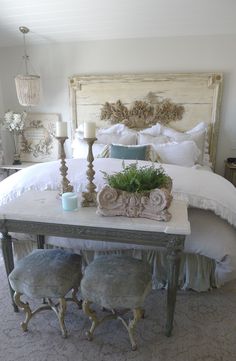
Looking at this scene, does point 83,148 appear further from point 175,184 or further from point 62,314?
point 62,314

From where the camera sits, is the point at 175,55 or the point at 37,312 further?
the point at 175,55

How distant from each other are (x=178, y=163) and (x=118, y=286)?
1858 millimetres

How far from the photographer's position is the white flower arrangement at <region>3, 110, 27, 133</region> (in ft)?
13.4

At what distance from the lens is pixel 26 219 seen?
166 centimetres

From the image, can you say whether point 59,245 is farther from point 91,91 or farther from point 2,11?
point 2,11

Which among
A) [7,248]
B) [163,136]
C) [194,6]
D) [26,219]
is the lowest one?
[7,248]

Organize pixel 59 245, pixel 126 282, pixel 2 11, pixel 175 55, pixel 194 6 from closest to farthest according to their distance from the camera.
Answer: pixel 126 282, pixel 59 245, pixel 194 6, pixel 2 11, pixel 175 55

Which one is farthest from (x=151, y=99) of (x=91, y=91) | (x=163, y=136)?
(x=91, y=91)

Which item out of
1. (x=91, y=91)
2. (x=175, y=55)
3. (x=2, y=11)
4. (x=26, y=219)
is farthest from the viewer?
(x=91, y=91)

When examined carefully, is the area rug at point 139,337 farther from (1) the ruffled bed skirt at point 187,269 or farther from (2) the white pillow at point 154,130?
(2) the white pillow at point 154,130

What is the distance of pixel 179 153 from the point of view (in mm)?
3107

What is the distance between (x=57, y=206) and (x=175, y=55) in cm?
281

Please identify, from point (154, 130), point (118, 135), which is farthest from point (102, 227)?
point (154, 130)

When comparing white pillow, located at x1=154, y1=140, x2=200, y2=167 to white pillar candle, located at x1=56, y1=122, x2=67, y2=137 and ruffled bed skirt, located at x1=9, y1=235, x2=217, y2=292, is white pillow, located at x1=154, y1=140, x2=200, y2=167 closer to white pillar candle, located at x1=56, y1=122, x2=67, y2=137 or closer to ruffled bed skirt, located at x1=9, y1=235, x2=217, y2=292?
ruffled bed skirt, located at x1=9, y1=235, x2=217, y2=292
